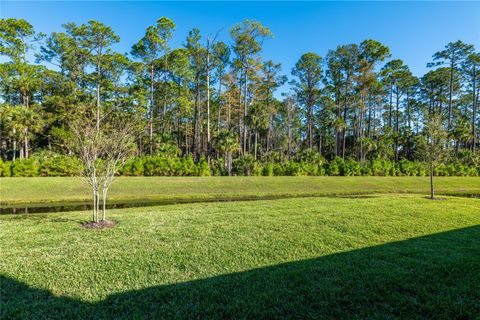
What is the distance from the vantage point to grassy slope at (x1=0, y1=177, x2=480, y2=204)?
14.6 m

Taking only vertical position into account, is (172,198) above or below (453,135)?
below

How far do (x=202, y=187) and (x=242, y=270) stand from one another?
44.9 feet

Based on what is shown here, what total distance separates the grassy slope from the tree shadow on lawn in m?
12.0

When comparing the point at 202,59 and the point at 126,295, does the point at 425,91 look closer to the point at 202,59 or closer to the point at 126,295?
the point at 202,59

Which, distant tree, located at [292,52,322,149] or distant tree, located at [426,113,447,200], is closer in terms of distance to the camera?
distant tree, located at [426,113,447,200]

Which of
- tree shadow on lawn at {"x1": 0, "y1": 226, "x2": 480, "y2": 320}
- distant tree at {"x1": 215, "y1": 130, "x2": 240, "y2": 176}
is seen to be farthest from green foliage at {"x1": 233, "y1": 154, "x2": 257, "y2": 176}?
tree shadow on lawn at {"x1": 0, "y1": 226, "x2": 480, "y2": 320}

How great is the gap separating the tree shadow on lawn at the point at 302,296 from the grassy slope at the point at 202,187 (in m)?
12.0

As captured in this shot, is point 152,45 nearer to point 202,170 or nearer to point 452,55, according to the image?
point 202,170

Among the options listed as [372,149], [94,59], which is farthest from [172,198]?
[372,149]

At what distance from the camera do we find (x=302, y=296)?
135 inches

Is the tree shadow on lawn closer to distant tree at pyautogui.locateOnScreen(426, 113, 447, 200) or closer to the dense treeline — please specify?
distant tree at pyautogui.locateOnScreen(426, 113, 447, 200)

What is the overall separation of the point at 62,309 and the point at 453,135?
4351 centimetres

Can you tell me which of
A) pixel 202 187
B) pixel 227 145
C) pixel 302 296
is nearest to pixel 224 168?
pixel 227 145

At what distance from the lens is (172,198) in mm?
15367
